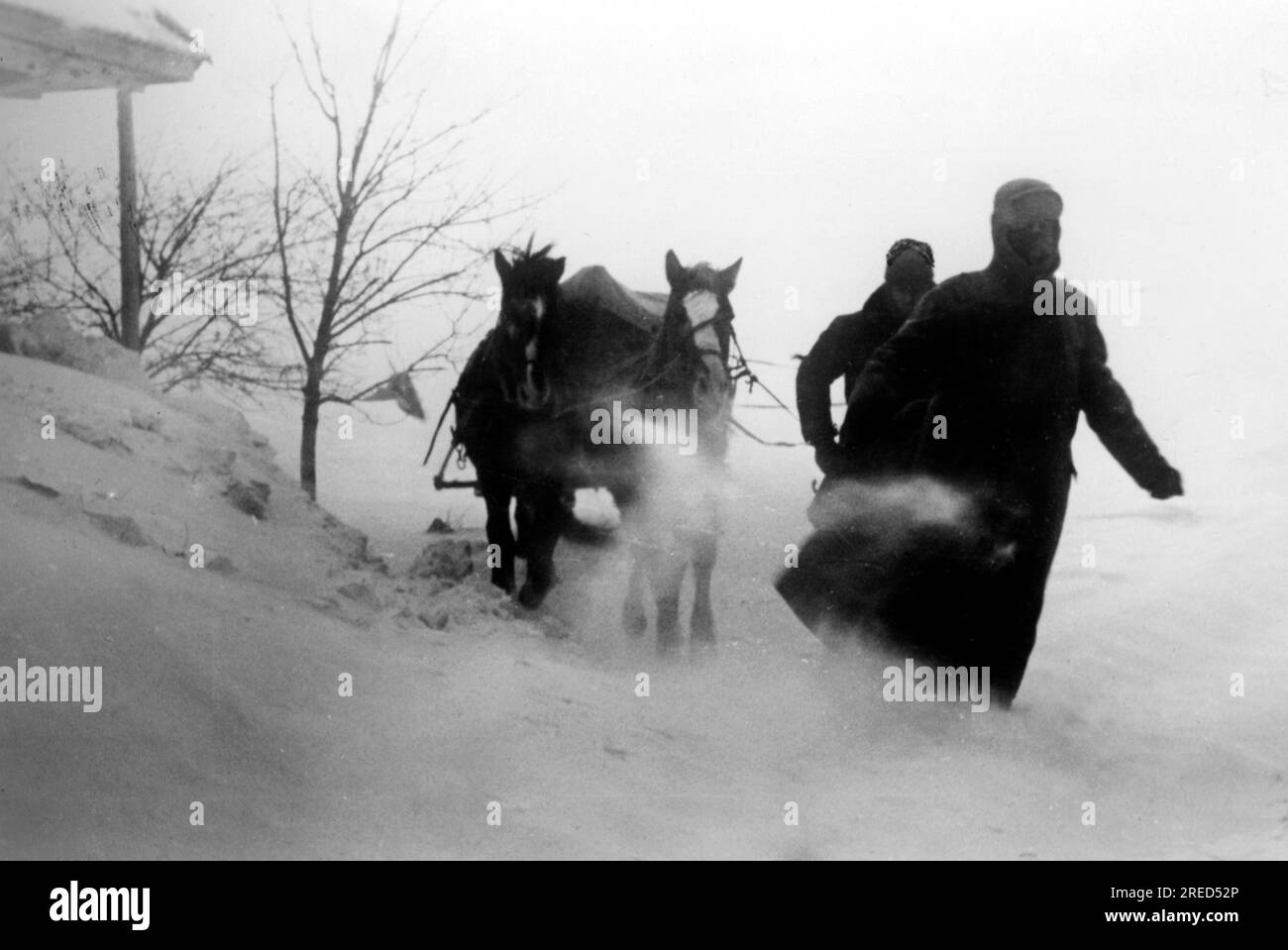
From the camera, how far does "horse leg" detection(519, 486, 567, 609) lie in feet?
24.2

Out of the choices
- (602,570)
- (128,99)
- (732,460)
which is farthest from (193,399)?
(732,460)

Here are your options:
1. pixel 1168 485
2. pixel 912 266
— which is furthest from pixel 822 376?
pixel 1168 485

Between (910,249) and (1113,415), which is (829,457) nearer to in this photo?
(910,249)

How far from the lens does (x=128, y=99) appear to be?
6.79 m

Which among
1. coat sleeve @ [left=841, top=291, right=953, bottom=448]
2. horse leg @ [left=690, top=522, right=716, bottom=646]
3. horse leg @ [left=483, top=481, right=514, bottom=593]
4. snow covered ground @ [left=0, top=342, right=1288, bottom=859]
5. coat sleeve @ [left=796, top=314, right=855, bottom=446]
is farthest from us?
horse leg @ [left=483, top=481, right=514, bottom=593]

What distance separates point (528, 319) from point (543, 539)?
1.11 m

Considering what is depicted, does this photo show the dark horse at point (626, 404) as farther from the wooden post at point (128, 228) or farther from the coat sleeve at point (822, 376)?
the wooden post at point (128, 228)

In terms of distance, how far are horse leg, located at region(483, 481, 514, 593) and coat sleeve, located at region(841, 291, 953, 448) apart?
223cm

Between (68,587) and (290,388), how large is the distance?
2492 mm

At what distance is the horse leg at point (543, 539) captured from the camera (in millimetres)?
7383

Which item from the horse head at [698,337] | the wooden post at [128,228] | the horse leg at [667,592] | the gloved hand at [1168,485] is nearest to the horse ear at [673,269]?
the horse head at [698,337]

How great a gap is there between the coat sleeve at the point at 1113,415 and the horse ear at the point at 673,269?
1850 mm

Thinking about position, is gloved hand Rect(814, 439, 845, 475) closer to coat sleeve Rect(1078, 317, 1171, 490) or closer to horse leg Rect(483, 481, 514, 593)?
coat sleeve Rect(1078, 317, 1171, 490)

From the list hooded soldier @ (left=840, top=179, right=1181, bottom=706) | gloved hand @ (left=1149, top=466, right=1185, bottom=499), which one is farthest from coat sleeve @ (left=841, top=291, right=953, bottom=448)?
gloved hand @ (left=1149, top=466, right=1185, bottom=499)
